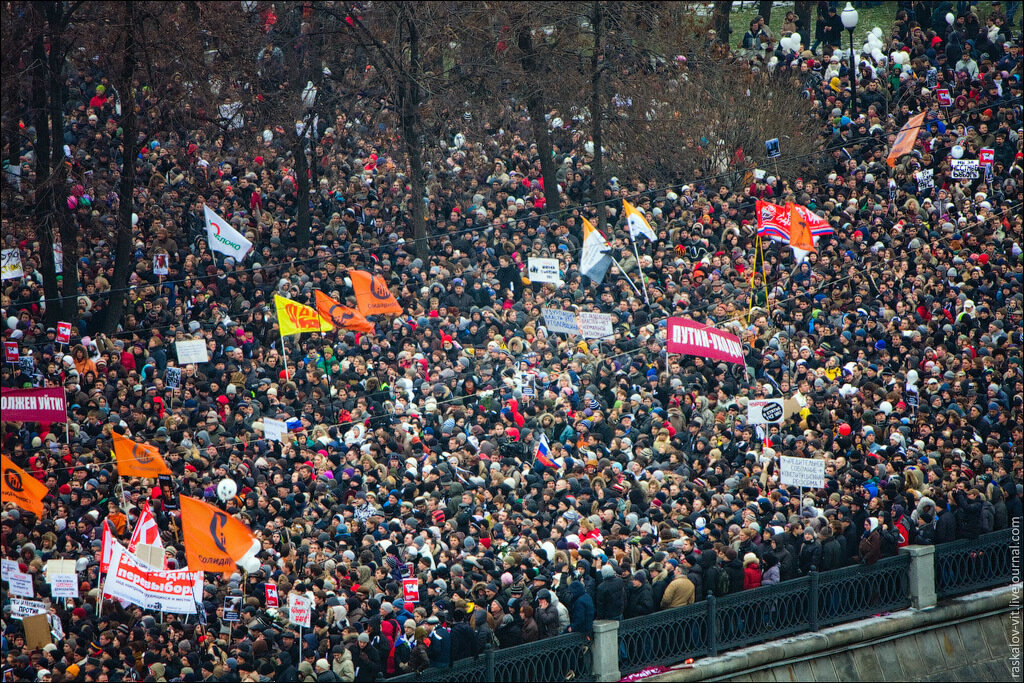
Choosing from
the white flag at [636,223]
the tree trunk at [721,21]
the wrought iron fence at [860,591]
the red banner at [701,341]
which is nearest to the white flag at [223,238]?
the white flag at [636,223]

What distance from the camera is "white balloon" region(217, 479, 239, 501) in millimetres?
21438

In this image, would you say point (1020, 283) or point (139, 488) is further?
point (1020, 283)

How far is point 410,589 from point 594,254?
31.1 feet

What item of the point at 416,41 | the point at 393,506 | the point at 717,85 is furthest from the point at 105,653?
the point at 717,85

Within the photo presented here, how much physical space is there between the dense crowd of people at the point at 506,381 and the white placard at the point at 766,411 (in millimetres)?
281

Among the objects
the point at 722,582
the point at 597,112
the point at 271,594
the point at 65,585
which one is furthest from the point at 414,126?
the point at 722,582

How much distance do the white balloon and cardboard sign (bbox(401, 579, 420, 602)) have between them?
3.66 m

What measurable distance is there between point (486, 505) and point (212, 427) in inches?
184

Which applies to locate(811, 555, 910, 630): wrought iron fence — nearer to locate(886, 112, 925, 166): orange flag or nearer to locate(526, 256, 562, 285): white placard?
locate(526, 256, 562, 285): white placard

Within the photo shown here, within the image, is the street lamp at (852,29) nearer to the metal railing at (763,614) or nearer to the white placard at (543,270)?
A: the white placard at (543,270)

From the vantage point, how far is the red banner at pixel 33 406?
75.4 ft

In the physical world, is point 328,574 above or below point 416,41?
below

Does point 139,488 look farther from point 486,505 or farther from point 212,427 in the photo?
point 486,505

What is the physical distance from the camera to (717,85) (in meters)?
34.2
